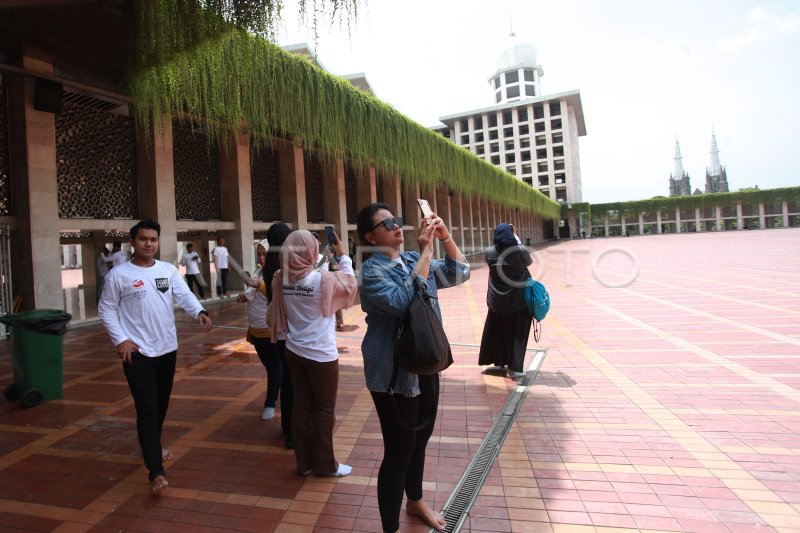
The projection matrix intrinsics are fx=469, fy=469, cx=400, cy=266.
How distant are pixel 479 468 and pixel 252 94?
9042 mm

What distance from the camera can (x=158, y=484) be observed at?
9.52 feet

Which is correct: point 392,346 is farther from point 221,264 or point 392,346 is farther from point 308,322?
point 221,264

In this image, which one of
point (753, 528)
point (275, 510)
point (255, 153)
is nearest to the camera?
point (753, 528)

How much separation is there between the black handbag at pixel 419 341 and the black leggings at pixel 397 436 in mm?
129

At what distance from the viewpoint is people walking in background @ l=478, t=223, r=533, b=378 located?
5059 mm

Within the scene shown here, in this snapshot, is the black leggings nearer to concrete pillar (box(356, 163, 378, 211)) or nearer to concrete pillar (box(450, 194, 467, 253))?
concrete pillar (box(356, 163, 378, 211))

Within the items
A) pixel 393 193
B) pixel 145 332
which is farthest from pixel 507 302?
Result: pixel 393 193

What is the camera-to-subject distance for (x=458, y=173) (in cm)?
2267

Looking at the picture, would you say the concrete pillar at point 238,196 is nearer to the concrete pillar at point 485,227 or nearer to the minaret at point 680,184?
the concrete pillar at point 485,227

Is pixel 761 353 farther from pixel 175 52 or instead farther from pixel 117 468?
pixel 175 52

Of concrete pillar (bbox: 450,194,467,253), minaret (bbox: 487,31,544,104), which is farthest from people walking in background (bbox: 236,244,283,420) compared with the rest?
minaret (bbox: 487,31,544,104)

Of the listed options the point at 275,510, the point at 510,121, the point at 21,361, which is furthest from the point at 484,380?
the point at 510,121

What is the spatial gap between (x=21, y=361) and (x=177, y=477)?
2.61 meters

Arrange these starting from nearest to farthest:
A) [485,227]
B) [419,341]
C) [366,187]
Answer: [419,341]
[366,187]
[485,227]
